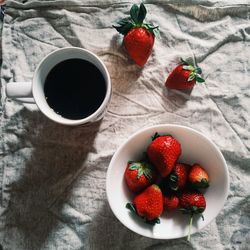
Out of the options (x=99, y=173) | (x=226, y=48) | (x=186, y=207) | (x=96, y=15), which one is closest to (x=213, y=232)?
(x=186, y=207)

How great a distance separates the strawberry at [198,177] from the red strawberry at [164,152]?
0.05 meters

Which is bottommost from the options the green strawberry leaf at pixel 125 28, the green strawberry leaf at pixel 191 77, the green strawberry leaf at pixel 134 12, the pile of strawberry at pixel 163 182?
the pile of strawberry at pixel 163 182

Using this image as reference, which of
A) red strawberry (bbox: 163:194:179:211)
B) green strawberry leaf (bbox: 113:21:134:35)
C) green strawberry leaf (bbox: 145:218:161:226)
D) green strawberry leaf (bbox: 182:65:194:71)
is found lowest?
green strawberry leaf (bbox: 145:218:161:226)

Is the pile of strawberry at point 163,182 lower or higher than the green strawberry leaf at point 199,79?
lower

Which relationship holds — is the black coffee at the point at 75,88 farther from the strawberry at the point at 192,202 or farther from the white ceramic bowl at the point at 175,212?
the strawberry at the point at 192,202

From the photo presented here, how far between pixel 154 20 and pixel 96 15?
12 cm

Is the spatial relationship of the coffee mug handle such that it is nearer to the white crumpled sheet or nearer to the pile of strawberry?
the white crumpled sheet

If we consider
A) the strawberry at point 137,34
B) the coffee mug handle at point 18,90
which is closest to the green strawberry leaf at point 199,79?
the strawberry at point 137,34

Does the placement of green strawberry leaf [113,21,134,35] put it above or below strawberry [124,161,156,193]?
above

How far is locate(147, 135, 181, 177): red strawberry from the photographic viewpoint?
731mm

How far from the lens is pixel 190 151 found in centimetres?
79

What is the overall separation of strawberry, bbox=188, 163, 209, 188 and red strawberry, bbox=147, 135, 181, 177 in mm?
47

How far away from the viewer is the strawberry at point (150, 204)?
733mm

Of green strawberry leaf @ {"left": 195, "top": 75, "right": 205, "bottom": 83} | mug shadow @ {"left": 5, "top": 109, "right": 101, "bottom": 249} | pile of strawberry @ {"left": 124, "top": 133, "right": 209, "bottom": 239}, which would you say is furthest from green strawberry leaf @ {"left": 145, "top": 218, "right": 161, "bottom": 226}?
green strawberry leaf @ {"left": 195, "top": 75, "right": 205, "bottom": 83}
